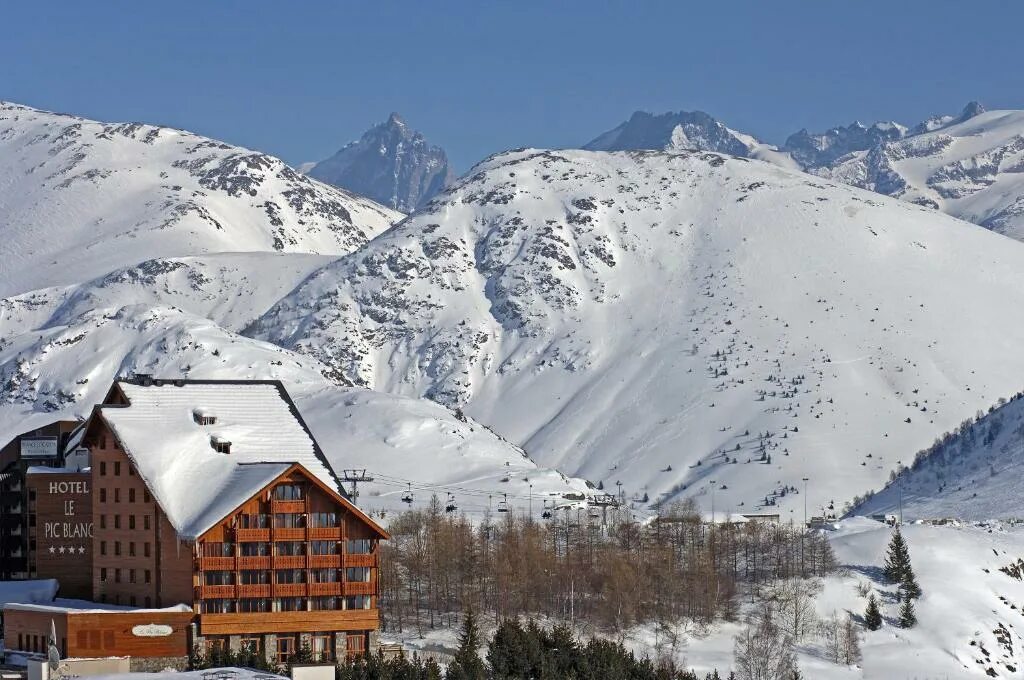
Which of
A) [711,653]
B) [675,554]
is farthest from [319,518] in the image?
[675,554]

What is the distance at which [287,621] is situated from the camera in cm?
12106

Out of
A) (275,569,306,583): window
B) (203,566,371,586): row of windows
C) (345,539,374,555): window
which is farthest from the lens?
(345,539,374,555): window

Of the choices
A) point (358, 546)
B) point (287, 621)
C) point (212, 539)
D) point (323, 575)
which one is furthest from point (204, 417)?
point (287, 621)

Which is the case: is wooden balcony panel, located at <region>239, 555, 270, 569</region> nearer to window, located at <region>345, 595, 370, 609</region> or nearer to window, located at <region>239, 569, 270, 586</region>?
window, located at <region>239, 569, 270, 586</region>

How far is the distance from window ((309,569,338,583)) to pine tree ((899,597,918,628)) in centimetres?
6789

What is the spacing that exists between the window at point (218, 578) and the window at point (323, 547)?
5.61 meters

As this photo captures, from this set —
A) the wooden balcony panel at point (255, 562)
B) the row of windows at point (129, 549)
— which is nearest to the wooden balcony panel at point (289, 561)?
the wooden balcony panel at point (255, 562)

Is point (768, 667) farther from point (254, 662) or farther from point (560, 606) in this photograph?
point (254, 662)

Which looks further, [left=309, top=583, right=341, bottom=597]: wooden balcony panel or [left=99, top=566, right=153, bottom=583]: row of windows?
[left=99, top=566, right=153, bottom=583]: row of windows

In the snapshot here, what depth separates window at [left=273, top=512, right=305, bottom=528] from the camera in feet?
399

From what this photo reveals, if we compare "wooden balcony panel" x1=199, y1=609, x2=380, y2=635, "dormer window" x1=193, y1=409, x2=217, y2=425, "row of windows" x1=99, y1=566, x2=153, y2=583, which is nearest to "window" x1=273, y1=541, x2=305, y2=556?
"wooden balcony panel" x1=199, y1=609, x2=380, y2=635

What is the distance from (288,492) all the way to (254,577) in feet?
18.7

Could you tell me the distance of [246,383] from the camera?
135 metres

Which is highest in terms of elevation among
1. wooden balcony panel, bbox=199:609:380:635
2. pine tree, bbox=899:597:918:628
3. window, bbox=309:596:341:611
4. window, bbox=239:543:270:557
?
window, bbox=239:543:270:557
